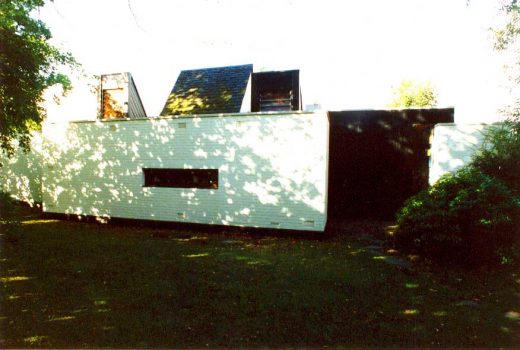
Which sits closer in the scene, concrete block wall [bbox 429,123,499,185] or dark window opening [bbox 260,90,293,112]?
concrete block wall [bbox 429,123,499,185]

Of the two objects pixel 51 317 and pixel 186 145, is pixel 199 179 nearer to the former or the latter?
pixel 186 145

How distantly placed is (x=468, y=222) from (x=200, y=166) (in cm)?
867

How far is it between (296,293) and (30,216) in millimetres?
14598

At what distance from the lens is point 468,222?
23.8 ft

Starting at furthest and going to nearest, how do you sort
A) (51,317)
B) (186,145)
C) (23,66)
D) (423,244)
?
(186,145), (23,66), (423,244), (51,317)

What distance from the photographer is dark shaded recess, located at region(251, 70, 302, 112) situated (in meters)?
15.3

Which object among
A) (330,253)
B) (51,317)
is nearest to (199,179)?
(330,253)

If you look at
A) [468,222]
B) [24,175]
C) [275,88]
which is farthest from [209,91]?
[468,222]

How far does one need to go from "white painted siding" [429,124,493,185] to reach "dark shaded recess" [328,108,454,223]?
3.14 metres

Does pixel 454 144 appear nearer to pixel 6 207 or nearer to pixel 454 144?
pixel 454 144

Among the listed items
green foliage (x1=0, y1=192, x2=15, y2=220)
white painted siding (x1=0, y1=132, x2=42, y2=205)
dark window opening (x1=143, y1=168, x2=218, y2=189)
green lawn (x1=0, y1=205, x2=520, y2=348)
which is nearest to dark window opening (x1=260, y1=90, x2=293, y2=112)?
dark window opening (x1=143, y1=168, x2=218, y2=189)

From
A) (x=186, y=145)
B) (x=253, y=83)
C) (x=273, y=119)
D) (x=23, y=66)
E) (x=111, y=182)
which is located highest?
(x=253, y=83)

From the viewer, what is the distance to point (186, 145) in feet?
37.3

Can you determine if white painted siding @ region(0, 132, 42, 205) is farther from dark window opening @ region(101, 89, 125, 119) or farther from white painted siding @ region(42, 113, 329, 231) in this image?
white painted siding @ region(42, 113, 329, 231)
